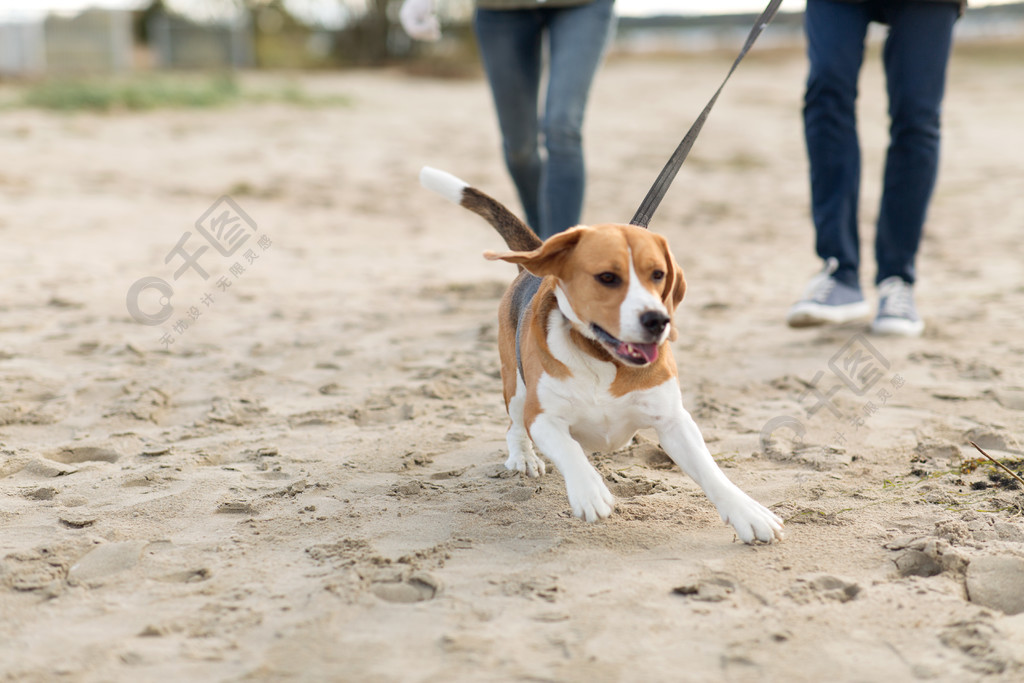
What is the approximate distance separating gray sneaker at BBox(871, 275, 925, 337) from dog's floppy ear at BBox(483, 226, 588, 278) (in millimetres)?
2404

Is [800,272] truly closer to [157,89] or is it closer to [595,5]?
[595,5]

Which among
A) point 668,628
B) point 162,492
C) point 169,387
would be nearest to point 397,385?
point 169,387

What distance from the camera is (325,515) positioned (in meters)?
2.53

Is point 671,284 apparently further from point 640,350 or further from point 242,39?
point 242,39

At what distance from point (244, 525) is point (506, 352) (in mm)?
915

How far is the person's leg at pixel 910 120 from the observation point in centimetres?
405

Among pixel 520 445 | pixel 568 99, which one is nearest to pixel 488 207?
pixel 520 445

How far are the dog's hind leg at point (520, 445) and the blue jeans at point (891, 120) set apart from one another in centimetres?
228

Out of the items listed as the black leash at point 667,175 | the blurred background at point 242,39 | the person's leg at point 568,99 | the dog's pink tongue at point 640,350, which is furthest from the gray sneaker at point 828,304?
the blurred background at point 242,39

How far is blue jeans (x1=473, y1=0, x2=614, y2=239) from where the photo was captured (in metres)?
4.17

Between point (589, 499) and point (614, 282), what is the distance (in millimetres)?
533

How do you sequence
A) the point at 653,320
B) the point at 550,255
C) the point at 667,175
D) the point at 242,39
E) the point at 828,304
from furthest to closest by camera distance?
the point at 242,39, the point at 828,304, the point at 667,175, the point at 550,255, the point at 653,320

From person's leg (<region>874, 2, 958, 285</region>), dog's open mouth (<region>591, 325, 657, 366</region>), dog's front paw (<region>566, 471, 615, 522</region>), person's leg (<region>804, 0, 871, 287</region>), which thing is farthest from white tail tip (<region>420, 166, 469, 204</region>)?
person's leg (<region>874, 2, 958, 285</region>)

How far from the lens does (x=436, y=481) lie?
2.79 m
